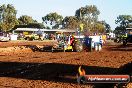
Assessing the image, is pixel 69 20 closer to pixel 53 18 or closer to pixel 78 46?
pixel 53 18

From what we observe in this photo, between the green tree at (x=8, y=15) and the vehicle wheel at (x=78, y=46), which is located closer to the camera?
the vehicle wheel at (x=78, y=46)

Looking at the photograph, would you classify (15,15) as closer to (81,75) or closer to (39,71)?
(39,71)

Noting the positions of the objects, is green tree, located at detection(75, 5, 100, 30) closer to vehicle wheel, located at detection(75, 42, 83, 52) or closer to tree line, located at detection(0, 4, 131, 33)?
tree line, located at detection(0, 4, 131, 33)

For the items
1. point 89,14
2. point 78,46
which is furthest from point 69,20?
point 78,46

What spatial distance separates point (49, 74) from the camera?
42.8 ft

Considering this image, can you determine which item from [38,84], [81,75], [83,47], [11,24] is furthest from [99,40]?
[11,24]

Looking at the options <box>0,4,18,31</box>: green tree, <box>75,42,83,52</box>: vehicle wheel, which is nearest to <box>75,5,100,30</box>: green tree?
<box>0,4,18,31</box>: green tree

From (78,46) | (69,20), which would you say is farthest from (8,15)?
(78,46)

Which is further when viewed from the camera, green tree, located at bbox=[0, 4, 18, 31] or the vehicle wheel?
green tree, located at bbox=[0, 4, 18, 31]

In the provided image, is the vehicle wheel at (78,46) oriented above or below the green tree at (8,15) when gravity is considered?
below

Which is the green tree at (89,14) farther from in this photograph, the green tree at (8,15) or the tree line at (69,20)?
the green tree at (8,15)

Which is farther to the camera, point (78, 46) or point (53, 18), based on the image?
point (53, 18)

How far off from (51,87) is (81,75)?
714cm

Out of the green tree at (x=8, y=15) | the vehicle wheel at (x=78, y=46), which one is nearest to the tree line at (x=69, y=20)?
the green tree at (x=8, y=15)
